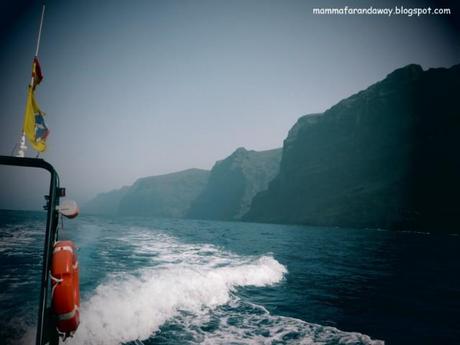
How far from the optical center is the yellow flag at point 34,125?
344 cm

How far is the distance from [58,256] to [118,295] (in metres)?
6.51

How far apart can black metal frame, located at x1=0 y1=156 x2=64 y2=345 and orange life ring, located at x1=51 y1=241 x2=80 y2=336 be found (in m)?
0.10

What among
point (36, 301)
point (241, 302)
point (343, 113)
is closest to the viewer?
point (36, 301)

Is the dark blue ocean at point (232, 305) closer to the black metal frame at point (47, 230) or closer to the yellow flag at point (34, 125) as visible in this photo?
the yellow flag at point (34, 125)

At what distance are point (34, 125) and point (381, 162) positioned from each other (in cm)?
11858

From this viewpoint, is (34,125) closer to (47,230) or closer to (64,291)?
(47,230)

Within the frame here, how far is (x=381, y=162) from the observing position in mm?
103438

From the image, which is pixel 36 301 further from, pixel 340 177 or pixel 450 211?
pixel 340 177

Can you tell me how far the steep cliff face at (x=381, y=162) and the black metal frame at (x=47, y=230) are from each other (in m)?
96.2

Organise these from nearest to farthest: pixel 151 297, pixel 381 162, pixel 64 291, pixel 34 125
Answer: pixel 64 291 → pixel 34 125 → pixel 151 297 → pixel 381 162

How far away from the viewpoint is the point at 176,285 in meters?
10.2

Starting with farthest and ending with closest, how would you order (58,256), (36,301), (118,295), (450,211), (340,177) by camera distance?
(340,177), (450,211), (118,295), (36,301), (58,256)

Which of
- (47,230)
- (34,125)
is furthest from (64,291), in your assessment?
(34,125)

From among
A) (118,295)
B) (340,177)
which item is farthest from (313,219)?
(118,295)
